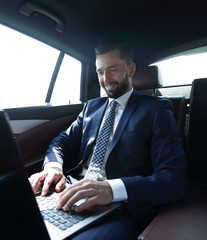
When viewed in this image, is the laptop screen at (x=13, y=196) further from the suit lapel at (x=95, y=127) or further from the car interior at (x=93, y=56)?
the suit lapel at (x=95, y=127)

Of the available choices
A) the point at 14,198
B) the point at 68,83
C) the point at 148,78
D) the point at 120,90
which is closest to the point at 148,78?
the point at 148,78

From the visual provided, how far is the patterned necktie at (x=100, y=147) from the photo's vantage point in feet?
4.15

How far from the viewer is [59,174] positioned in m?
1.13

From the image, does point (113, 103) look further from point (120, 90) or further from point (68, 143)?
point (68, 143)

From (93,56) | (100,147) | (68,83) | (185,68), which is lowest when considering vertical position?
(100,147)

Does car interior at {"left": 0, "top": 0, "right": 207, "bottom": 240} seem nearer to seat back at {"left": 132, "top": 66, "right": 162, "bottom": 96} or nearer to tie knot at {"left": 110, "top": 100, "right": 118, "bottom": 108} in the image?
seat back at {"left": 132, "top": 66, "right": 162, "bottom": 96}

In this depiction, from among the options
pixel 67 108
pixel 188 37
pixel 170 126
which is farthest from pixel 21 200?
pixel 188 37

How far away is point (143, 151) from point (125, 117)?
23cm

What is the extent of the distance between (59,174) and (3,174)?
2.58 ft

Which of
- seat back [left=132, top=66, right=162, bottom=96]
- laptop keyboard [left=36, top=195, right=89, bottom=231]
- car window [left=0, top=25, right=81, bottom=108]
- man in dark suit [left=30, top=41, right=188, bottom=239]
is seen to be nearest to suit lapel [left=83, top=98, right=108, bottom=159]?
man in dark suit [left=30, top=41, right=188, bottom=239]

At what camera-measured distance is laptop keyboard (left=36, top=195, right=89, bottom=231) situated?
748 mm

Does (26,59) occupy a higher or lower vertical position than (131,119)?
higher

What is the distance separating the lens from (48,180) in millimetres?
1039

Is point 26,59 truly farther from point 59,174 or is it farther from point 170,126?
point 170,126
